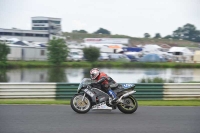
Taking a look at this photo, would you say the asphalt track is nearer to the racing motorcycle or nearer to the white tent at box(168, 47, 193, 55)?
the racing motorcycle

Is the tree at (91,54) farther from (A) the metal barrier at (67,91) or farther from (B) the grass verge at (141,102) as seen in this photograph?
(B) the grass verge at (141,102)

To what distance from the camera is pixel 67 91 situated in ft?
45.3

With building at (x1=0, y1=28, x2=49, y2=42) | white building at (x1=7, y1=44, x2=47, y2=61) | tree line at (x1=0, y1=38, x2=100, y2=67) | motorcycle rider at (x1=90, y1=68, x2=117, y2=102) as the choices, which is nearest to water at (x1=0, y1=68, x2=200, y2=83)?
tree line at (x1=0, y1=38, x2=100, y2=67)

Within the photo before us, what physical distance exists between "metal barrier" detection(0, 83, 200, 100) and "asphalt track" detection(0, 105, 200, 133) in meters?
1.89

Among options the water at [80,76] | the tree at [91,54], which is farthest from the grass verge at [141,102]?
the tree at [91,54]

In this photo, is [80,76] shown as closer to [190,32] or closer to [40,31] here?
[190,32]

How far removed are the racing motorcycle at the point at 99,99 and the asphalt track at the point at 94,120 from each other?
212mm

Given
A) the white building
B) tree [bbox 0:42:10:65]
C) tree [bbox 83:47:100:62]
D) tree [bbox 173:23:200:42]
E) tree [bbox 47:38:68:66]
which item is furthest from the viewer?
the white building

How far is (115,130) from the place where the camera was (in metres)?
7.93

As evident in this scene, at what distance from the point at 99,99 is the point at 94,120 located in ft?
4.09

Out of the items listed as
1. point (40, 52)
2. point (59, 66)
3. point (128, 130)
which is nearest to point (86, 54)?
point (59, 66)

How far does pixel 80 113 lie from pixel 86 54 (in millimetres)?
29183

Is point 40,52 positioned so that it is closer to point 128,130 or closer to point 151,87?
point 151,87

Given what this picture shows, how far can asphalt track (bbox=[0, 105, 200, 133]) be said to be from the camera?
7961 millimetres
